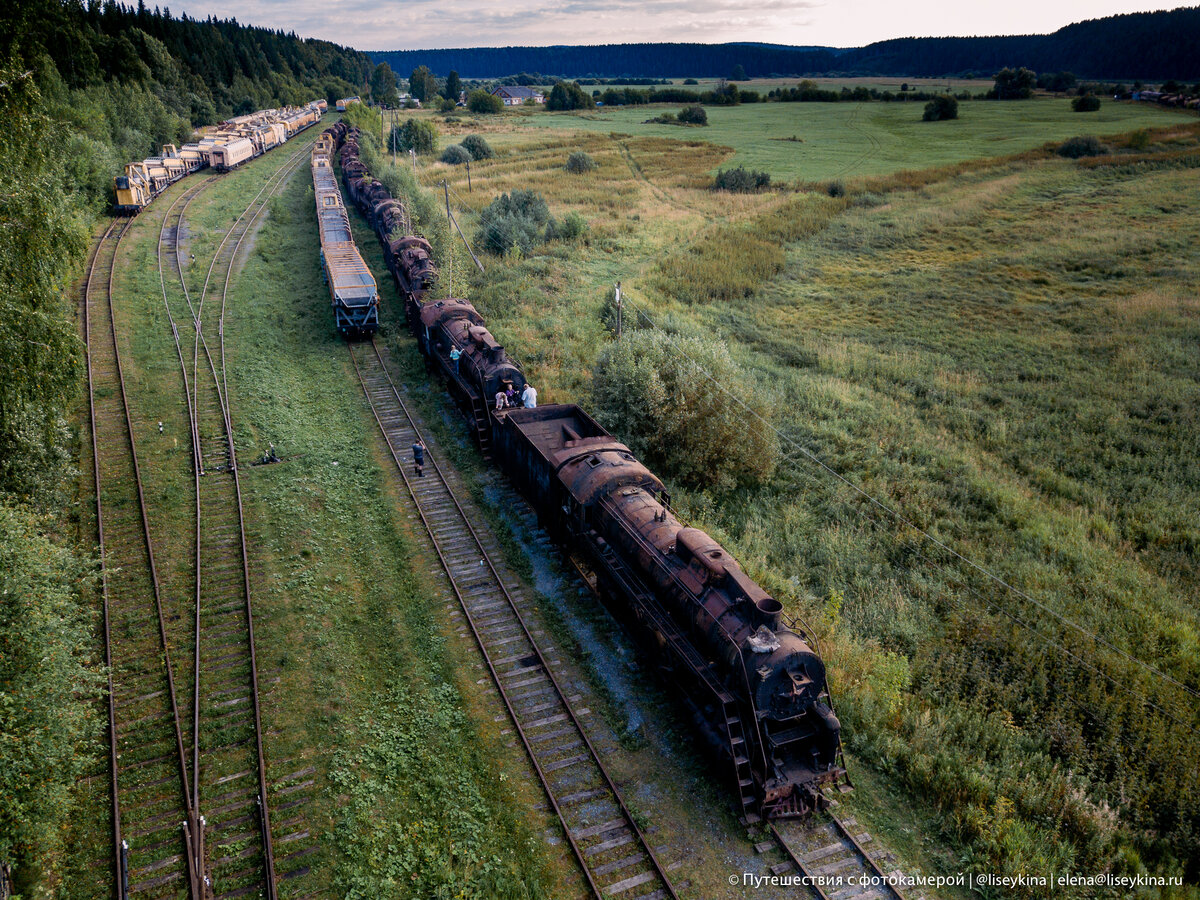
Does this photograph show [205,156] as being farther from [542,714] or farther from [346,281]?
[542,714]

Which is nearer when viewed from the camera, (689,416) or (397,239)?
(689,416)

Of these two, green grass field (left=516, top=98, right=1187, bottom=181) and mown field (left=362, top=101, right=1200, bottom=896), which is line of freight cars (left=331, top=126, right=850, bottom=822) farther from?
green grass field (left=516, top=98, right=1187, bottom=181)

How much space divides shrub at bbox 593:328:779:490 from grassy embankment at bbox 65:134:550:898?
29.2 feet

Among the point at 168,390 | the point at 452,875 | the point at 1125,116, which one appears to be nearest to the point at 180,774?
the point at 452,875

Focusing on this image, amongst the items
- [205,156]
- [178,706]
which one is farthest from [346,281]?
[205,156]

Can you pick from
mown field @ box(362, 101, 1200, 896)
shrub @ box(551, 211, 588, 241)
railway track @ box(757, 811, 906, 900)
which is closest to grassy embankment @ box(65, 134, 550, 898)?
railway track @ box(757, 811, 906, 900)

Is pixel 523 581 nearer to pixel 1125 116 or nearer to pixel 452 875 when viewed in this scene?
pixel 452 875

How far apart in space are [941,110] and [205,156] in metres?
108

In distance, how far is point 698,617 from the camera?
13.6m

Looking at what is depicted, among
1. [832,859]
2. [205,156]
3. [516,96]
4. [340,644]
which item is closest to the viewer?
[832,859]

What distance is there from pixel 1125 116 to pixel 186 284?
12088cm

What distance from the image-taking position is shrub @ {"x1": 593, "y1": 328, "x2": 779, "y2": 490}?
2384 cm

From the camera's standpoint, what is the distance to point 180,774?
42.0 ft

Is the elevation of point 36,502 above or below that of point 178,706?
above
